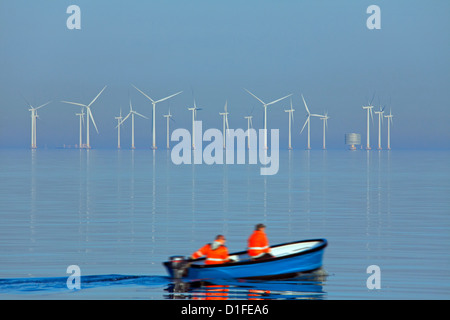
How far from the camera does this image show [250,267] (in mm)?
29906

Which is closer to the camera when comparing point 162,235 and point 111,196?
point 162,235

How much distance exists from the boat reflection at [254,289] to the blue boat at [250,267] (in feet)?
0.69

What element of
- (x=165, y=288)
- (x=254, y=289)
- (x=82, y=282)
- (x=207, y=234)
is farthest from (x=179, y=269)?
(x=207, y=234)

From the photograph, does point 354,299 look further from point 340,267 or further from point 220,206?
point 220,206

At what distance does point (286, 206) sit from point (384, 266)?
1146 inches

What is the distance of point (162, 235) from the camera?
145 feet

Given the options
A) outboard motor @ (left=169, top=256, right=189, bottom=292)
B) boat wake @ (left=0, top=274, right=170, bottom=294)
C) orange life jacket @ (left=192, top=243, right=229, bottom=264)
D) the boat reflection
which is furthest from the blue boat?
boat wake @ (left=0, top=274, right=170, bottom=294)

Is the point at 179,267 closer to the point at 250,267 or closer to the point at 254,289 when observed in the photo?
the point at 250,267

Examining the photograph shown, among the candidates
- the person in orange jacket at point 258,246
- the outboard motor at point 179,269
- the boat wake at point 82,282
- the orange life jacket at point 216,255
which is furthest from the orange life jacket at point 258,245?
the boat wake at point 82,282

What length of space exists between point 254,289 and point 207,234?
16123 millimetres

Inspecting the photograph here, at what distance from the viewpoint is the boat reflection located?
27.7 metres

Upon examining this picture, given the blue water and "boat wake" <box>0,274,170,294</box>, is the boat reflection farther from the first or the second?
"boat wake" <box>0,274,170,294</box>

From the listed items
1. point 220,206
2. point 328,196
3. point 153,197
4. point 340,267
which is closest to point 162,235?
point 340,267
